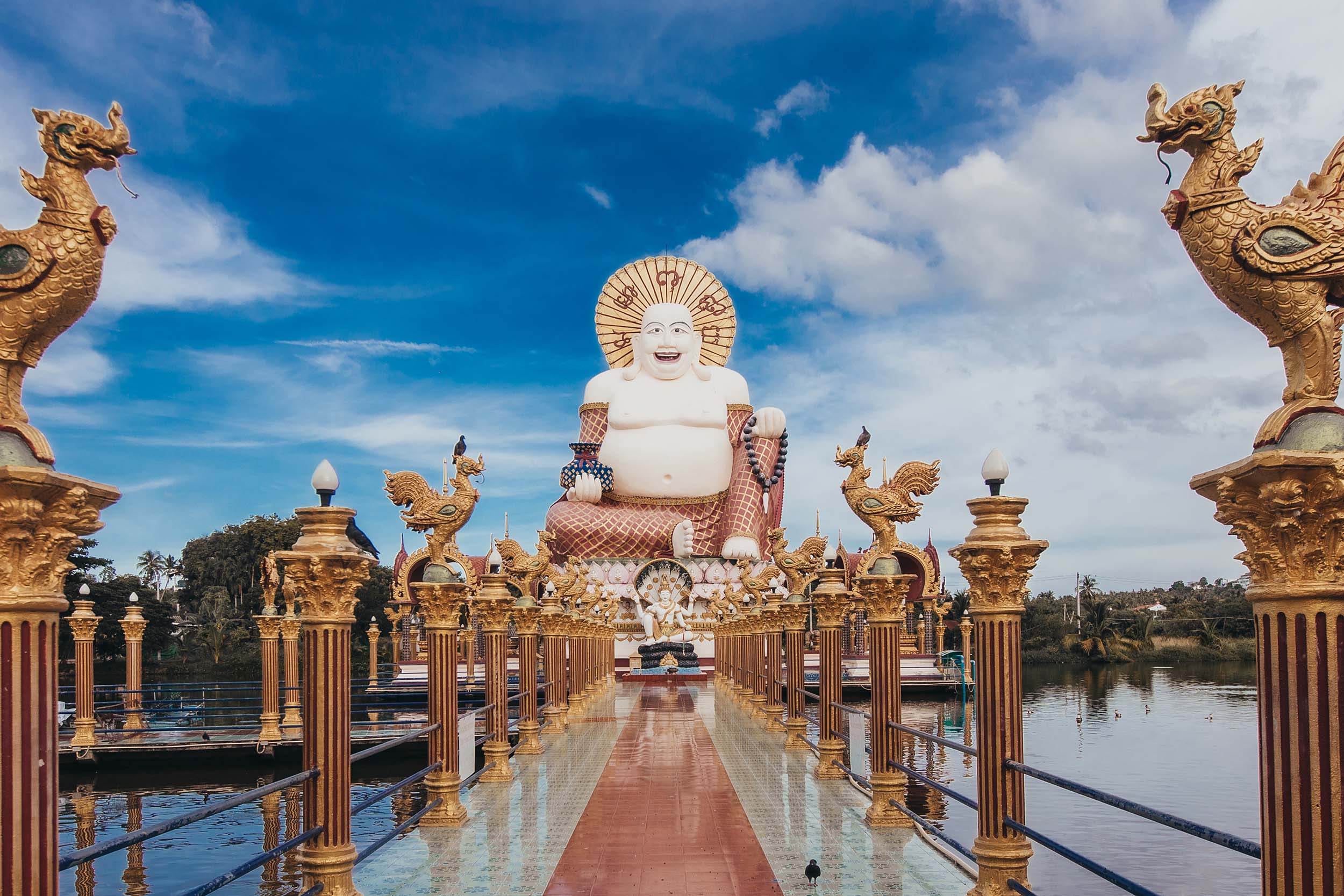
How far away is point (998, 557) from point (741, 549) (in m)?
26.2

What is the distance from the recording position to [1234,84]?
3.62 meters

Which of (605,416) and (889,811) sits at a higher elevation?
(605,416)

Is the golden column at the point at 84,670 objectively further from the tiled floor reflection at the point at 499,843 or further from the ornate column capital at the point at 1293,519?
the ornate column capital at the point at 1293,519

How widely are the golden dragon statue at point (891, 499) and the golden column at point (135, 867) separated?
6.97 m

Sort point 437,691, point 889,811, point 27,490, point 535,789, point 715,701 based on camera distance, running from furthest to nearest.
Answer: point 715,701
point 535,789
point 437,691
point 889,811
point 27,490

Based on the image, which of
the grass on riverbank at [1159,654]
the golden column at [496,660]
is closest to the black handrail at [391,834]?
the golden column at [496,660]

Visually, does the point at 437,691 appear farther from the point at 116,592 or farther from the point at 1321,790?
the point at 116,592

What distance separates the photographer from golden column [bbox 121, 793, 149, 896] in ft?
35.6

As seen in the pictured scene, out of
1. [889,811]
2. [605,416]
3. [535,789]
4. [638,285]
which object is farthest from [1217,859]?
[638,285]

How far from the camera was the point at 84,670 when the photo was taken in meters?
17.2

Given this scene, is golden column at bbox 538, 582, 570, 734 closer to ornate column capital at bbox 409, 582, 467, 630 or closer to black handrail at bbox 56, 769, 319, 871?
ornate column capital at bbox 409, 582, 467, 630

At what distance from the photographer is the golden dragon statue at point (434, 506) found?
817 cm

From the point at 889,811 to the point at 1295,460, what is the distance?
5292 millimetres

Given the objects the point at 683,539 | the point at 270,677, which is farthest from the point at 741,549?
the point at 270,677
